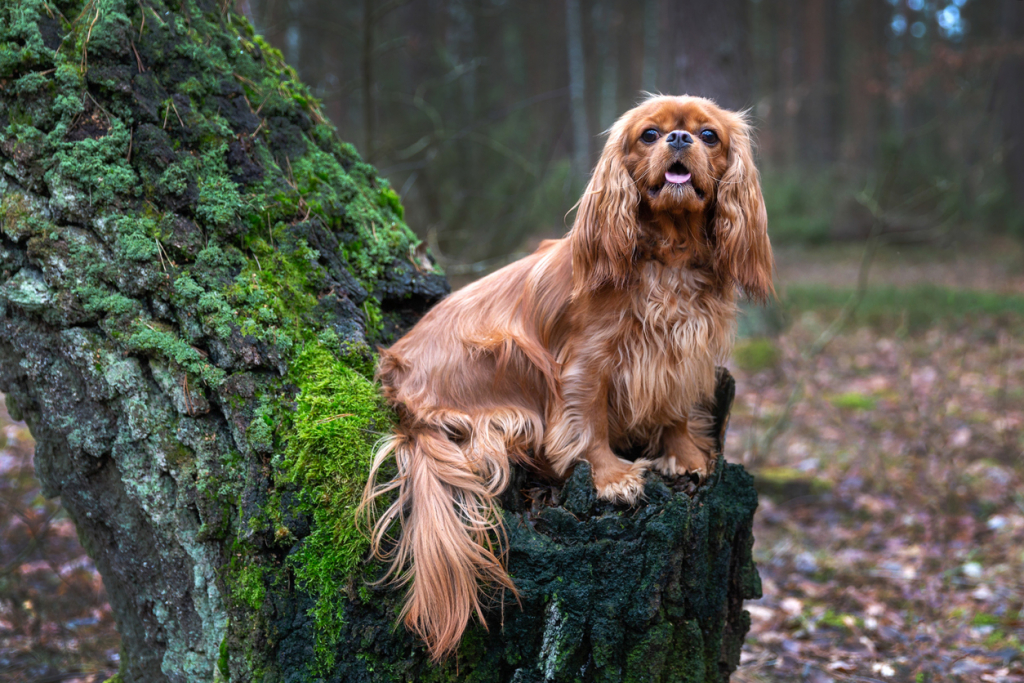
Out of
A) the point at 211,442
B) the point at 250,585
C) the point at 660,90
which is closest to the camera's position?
the point at 250,585

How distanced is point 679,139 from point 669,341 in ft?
2.60

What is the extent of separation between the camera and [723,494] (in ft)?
8.82

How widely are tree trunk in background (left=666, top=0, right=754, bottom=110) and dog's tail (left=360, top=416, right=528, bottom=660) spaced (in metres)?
6.54

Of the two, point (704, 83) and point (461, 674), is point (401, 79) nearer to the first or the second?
point (704, 83)

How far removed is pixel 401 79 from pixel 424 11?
46.5 inches

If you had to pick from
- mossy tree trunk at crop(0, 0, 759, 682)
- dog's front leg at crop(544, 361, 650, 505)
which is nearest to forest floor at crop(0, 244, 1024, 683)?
mossy tree trunk at crop(0, 0, 759, 682)

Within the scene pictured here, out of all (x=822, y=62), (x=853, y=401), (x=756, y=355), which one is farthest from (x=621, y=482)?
(x=822, y=62)

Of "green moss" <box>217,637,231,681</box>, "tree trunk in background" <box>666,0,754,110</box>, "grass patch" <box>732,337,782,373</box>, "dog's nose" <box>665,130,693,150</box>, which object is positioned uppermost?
"tree trunk in background" <box>666,0,754,110</box>

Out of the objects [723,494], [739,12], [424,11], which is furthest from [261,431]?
[424,11]

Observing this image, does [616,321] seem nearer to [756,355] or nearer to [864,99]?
[756,355]

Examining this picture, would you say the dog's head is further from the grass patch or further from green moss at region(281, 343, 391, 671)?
the grass patch

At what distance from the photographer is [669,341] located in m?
2.87

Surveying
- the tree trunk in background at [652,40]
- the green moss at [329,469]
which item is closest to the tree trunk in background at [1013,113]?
the tree trunk in background at [652,40]

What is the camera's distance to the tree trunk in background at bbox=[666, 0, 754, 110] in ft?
25.8
